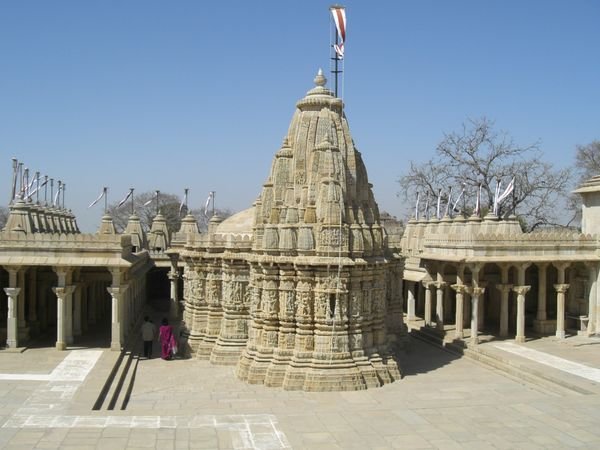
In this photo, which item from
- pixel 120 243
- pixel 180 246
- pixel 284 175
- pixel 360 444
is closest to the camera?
pixel 360 444

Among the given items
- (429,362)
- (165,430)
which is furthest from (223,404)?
(429,362)

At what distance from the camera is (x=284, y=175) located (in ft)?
65.5

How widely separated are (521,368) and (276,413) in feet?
27.6

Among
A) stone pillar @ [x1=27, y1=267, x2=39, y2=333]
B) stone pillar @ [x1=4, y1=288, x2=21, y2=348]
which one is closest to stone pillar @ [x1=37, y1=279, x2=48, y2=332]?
stone pillar @ [x1=27, y1=267, x2=39, y2=333]

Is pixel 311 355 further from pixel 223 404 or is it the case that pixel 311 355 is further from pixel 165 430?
pixel 165 430

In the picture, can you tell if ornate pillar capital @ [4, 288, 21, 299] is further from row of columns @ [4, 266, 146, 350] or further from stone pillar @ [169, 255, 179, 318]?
stone pillar @ [169, 255, 179, 318]

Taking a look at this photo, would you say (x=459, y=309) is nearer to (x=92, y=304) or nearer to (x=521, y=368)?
(x=521, y=368)

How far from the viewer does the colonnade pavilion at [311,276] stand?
1798 centimetres

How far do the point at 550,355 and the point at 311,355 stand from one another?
8.68 m

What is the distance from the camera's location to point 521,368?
19656mm

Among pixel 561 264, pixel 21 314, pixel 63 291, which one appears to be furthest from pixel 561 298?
pixel 21 314

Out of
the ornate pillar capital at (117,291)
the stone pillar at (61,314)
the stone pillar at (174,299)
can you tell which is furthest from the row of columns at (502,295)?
the stone pillar at (61,314)

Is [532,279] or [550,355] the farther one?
[532,279]

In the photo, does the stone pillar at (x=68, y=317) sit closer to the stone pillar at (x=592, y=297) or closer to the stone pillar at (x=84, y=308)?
the stone pillar at (x=84, y=308)
